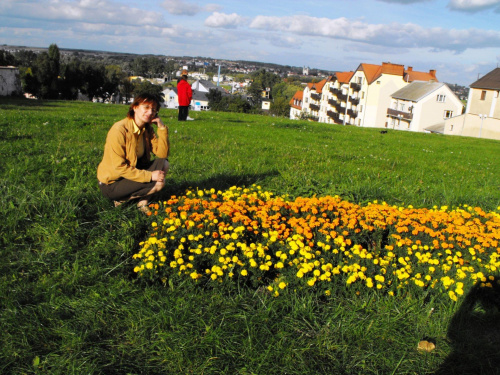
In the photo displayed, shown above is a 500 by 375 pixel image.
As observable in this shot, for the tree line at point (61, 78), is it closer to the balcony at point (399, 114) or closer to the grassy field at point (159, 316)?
the balcony at point (399, 114)

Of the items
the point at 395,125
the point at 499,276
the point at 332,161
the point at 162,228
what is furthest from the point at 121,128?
the point at 395,125

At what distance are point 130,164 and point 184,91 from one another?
883 cm

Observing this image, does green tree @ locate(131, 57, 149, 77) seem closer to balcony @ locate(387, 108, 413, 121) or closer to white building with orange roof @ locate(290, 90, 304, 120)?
white building with orange roof @ locate(290, 90, 304, 120)

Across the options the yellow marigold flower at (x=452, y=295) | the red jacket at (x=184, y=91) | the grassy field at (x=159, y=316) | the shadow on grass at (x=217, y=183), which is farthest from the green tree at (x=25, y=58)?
the yellow marigold flower at (x=452, y=295)

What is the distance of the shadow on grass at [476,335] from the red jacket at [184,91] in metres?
11.0

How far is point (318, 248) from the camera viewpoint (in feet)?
14.3

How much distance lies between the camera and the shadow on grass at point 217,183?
19.7 feet

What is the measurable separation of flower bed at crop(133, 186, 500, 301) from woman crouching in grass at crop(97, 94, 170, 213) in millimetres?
332

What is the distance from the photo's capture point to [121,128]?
5023 millimetres

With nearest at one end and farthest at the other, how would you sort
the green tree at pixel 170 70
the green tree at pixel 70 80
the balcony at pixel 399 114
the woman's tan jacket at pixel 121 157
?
1. the woman's tan jacket at pixel 121 157
2. the green tree at pixel 70 80
3. the balcony at pixel 399 114
4. the green tree at pixel 170 70

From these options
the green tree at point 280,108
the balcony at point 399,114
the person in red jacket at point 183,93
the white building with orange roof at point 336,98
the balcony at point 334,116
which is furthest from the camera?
the green tree at point 280,108

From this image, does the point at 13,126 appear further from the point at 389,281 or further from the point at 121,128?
the point at 389,281

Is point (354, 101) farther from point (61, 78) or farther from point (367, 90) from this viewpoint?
point (61, 78)

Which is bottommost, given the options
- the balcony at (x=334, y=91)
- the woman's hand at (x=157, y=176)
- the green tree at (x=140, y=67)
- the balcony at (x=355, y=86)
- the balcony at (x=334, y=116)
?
the balcony at (x=334, y=116)
